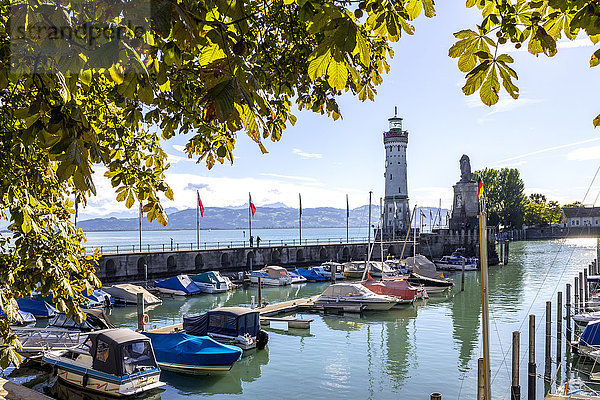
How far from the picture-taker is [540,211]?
142m

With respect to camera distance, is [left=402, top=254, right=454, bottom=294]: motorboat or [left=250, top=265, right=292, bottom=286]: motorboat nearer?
[left=402, top=254, right=454, bottom=294]: motorboat

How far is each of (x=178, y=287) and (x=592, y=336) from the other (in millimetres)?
29067

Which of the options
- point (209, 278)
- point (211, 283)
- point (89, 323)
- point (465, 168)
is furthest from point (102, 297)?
point (465, 168)

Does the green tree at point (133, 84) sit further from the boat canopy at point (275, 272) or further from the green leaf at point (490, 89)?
the boat canopy at point (275, 272)

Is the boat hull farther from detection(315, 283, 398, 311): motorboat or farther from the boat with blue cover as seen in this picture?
the boat with blue cover

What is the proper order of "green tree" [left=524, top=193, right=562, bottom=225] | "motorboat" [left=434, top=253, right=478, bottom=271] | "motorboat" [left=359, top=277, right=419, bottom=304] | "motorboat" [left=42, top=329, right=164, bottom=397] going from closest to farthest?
"motorboat" [left=42, top=329, right=164, bottom=397], "motorboat" [left=359, top=277, right=419, bottom=304], "motorboat" [left=434, top=253, right=478, bottom=271], "green tree" [left=524, top=193, right=562, bottom=225]

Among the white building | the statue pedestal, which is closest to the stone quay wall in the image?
the statue pedestal

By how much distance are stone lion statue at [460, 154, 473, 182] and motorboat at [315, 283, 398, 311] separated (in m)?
55.0

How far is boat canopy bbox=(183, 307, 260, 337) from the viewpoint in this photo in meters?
21.9

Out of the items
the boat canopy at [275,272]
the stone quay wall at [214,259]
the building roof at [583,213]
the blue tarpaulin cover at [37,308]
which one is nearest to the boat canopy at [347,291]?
the boat canopy at [275,272]

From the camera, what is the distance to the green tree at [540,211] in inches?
5448

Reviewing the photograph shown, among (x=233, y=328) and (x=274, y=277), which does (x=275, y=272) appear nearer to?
(x=274, y=277)

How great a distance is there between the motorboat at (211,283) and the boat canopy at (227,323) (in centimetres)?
1846

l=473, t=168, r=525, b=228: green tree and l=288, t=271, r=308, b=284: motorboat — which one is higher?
l=473, t=168, r=525, b=228: green tree
